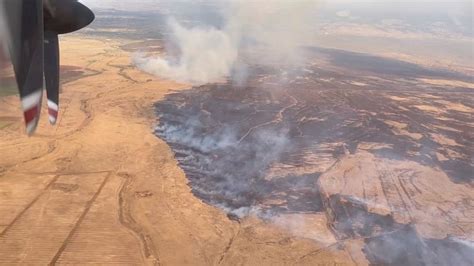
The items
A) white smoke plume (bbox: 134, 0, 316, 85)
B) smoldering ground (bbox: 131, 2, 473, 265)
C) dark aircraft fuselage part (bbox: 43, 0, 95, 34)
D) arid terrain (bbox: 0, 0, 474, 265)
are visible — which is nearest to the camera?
dark aircraft fuselage part (bbox: 43, 0, 95, 34)

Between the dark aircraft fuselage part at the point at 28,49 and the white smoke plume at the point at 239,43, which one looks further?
the white smoke plume at the point at 239,43

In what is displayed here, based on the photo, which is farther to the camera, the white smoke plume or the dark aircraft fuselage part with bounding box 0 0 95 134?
the white smoke plume

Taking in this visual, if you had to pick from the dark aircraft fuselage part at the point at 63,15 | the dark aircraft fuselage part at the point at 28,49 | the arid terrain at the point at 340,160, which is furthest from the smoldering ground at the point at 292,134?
the dark aircraft fuselage part at the point at 28,49

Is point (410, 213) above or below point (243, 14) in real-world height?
below

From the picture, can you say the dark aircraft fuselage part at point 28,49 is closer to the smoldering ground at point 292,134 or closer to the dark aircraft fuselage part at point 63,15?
the dark aircraft fuselage part at point 63,15

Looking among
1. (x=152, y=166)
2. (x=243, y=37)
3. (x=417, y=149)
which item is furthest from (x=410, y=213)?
(x=243, y=37)

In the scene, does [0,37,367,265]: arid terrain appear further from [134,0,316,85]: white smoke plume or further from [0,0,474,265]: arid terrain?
[134,0,316,85]: white smoke plume

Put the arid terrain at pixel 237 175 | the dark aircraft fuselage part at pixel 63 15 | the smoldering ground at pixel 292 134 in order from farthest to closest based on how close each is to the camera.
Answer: the smoldering ground at pixel 292 134
the arid terrain at pixel 237 175
the dark aircraft fuselage part at pixel 63 15

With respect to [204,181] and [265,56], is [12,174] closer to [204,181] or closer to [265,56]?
[204,181]

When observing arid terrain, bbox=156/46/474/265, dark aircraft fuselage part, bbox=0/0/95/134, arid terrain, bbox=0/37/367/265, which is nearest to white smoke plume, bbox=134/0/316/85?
arid terrain, bbox=156/46/474/265
